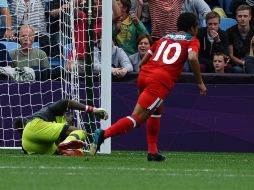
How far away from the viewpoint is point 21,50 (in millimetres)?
14844

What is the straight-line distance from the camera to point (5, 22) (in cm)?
1516

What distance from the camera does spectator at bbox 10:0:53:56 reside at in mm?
14844

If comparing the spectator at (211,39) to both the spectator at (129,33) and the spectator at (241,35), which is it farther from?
the spectator at (129,33)

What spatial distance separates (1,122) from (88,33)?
207cm

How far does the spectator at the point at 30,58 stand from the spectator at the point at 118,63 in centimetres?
82

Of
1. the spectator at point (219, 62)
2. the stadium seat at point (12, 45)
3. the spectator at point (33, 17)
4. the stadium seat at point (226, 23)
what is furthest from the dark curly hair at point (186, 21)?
the stadium seat at point (226, 23)

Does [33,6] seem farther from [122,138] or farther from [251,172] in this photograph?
[251,172]

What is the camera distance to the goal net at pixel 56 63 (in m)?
14.2

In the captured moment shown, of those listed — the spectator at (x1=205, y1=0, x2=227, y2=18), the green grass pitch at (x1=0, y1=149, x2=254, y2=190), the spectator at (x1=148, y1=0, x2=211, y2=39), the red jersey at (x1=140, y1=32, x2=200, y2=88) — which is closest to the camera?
the green grass pitch at (x1=0, y1=149, x2=254, y2=190)

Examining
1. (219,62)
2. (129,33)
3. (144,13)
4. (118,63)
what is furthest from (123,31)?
(219,62)

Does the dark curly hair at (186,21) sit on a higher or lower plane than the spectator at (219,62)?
higher

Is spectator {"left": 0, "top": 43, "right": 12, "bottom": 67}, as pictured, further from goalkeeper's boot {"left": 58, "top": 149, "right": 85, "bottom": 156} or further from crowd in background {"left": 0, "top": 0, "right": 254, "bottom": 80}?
goalkeeper's boot {"left": 58, "top": 149, "right": 85, "bottom": 156}

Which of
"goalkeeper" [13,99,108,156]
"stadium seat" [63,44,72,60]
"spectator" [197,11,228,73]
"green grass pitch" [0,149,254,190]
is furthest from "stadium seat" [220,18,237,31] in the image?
"goalkeeper" [13,99,108,156]

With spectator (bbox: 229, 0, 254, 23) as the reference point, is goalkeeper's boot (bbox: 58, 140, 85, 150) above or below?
below
